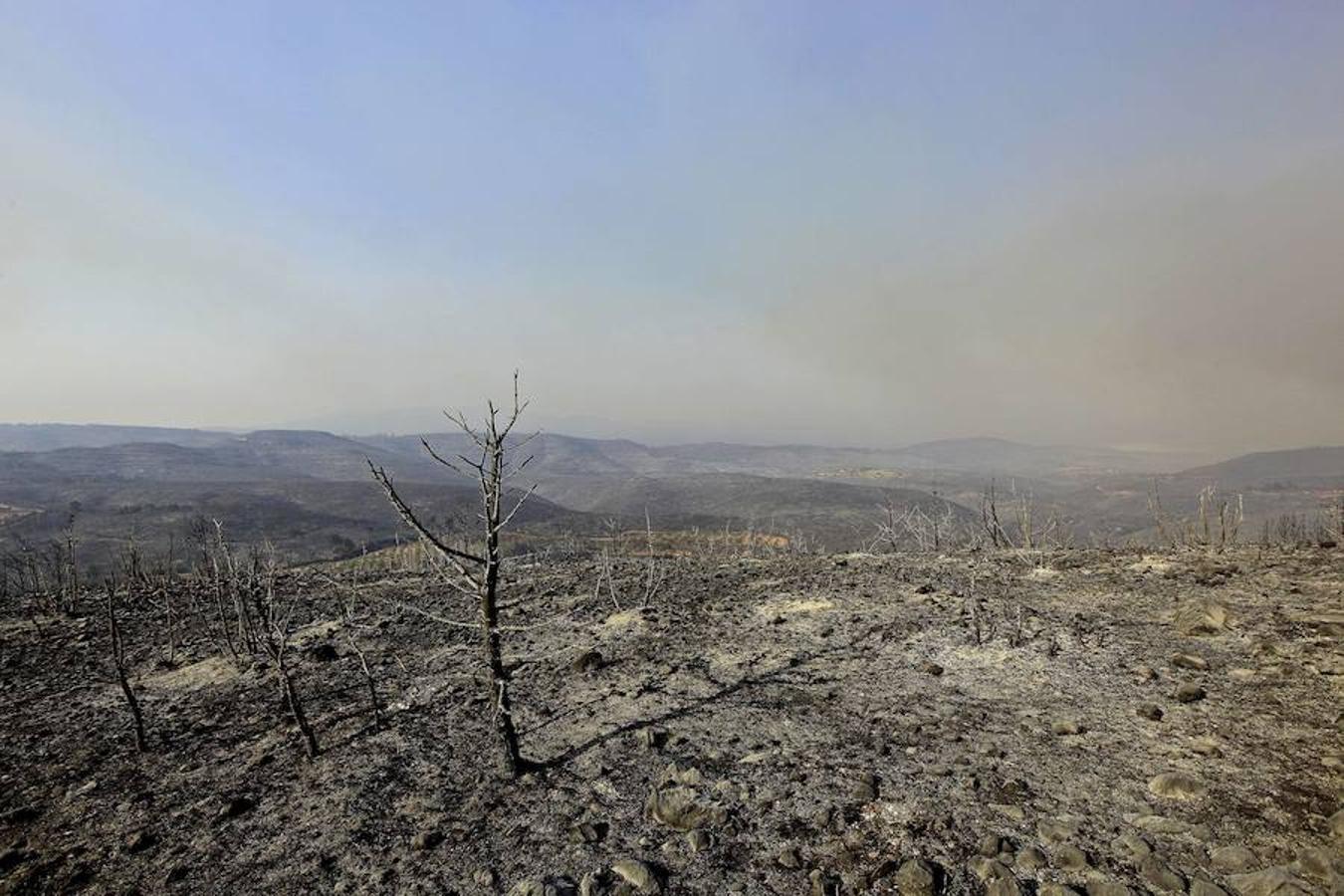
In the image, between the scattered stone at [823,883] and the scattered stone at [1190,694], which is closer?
the scattered stone at [823,883]

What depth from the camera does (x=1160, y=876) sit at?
158 inches

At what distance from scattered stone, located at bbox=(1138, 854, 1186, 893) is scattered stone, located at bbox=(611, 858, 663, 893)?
320 cm

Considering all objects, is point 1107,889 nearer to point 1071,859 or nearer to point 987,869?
point 1071,859

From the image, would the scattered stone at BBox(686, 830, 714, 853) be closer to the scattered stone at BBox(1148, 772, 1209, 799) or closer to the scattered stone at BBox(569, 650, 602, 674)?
the scattered stone at BBox(1148, 772, 1209, 799)

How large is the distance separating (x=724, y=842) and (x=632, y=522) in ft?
272

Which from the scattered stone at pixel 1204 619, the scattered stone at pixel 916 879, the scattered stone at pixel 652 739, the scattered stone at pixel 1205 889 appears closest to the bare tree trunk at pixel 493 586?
the scattered stone at pixel 652 739

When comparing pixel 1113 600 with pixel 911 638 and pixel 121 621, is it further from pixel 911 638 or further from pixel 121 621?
pixel 121 621

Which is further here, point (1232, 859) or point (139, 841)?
point (139, 841)

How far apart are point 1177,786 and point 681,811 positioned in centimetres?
388

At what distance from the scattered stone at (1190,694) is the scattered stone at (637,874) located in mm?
5716

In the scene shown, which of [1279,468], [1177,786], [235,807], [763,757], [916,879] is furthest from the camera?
[1279,468]

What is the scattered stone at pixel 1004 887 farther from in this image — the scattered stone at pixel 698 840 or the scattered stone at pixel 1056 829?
the scattered stone at pixel 698 840

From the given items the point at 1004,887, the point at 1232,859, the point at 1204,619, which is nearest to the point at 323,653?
the point at 1004,887

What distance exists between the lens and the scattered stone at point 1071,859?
4.24 m
